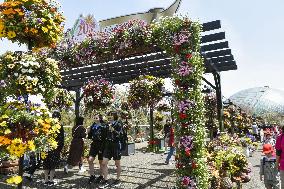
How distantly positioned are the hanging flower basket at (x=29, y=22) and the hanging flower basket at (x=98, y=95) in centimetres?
332

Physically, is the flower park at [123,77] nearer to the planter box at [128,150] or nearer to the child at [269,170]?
the child at [269,170]

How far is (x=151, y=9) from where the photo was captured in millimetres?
9422

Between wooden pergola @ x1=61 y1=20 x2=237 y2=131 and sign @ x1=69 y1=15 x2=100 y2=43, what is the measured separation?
38.4 inches

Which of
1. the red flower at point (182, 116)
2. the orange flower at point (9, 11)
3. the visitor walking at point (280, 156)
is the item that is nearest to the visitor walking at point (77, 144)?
the red flower at point (182, 116)

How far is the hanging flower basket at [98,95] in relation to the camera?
342 inches

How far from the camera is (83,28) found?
31.2 feet

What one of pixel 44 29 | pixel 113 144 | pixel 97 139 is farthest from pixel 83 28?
pixel 44 29

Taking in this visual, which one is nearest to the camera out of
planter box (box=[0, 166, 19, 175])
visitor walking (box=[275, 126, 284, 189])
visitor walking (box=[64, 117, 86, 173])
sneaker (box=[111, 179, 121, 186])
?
visitor walking (box=[275, 126, 284, 189])

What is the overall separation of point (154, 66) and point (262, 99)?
109 metres

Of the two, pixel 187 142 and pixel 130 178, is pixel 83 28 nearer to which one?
pixel 130 178

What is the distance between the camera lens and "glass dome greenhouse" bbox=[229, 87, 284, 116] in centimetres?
10712

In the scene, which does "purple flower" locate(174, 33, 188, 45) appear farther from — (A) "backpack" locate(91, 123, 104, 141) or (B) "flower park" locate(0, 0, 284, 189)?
(A) "backpack" locate(91, 123, 104, 141)

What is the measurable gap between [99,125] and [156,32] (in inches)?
109

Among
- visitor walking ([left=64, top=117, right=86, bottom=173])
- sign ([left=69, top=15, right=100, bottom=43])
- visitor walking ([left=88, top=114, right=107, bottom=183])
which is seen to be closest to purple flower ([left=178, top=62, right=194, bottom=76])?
visitor walking ([left=88, top=114, right=107, bottom=183])
